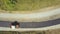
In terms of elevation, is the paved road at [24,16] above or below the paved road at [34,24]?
above

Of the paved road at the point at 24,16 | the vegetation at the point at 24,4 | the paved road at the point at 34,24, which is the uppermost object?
the vegetation at the point at 24,4

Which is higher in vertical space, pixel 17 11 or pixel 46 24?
pixel 17 11

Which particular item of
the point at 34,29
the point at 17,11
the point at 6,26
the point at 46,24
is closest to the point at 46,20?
the point at 46,24

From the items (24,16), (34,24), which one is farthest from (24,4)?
(34,24)

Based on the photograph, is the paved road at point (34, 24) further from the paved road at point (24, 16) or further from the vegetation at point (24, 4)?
the vegetation at point (24, 4)

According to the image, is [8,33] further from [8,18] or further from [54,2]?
[54,2]

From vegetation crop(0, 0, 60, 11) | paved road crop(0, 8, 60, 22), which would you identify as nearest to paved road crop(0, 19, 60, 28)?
paved road crop(0, 8, 60, 22)

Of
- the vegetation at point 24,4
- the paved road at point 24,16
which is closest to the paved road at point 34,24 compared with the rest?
the paved road at point 24,16

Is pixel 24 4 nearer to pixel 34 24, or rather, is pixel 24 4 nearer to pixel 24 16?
pixel 24 16
